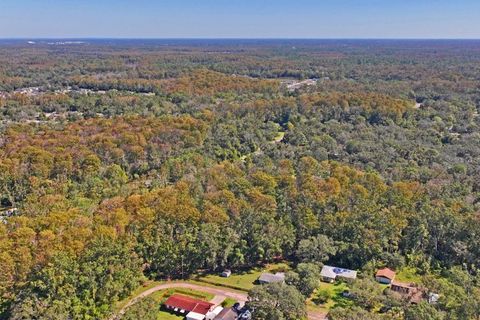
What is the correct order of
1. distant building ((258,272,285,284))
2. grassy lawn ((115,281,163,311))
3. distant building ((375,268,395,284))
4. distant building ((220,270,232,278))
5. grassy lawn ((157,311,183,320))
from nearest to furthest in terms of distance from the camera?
grassy lawn ((157,311,183,320)), grassy lawn ((115,281,163,311)), distant building ((258,272,285,284)), distant building ((375,268,395,284)), distant building ((220,270,232,278))

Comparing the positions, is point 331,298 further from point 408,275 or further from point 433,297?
point 408,275

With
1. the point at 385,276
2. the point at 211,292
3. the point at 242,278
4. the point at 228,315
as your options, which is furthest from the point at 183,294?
the point at 385,276

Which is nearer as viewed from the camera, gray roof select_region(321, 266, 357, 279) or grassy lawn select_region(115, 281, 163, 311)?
grassy lawn select_region(115, 281, 163, 311)

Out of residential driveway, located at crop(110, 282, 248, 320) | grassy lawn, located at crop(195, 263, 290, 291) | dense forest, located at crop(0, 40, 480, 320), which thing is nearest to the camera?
dense forest, located at crop(0, 40, 480, 320)

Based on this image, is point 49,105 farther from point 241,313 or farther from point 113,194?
point 241,313

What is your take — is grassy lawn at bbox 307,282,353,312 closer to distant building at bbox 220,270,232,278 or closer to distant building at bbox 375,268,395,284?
distant building at bbox 375,268,395,284

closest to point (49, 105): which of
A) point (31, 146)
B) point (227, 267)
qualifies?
point (31, 146)

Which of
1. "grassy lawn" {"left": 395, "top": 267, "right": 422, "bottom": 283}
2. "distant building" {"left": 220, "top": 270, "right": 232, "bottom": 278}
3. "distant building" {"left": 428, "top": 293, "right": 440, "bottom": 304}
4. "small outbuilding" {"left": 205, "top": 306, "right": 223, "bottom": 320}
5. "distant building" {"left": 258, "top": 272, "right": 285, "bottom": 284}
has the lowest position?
"grassy lawn" {"left": 395, "top": 267, "right": 422, "bottom": 283}

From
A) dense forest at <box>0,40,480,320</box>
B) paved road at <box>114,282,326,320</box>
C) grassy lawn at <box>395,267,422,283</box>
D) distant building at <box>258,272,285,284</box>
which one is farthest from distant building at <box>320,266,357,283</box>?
paved road at <box>114,282,326,320</box>
